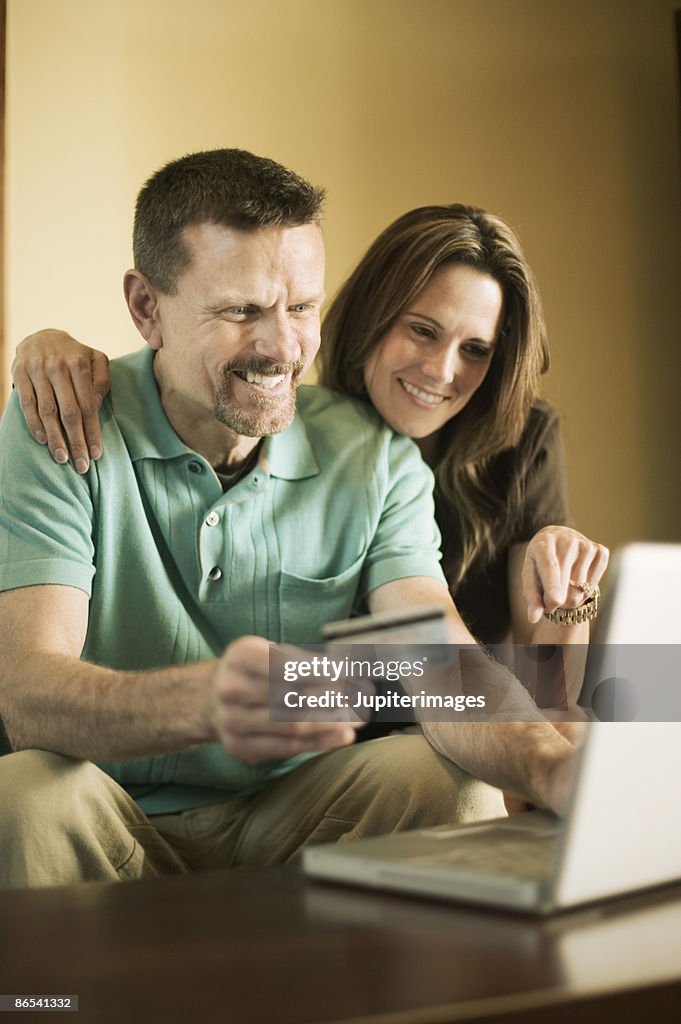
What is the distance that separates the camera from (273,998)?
547 millimetres

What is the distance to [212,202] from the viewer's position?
1.39m

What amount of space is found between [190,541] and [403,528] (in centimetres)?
27

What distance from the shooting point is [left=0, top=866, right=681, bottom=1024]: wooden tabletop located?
1.77ft

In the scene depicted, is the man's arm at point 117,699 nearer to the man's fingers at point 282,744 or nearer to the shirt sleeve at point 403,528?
the man's fingers at point 282,744

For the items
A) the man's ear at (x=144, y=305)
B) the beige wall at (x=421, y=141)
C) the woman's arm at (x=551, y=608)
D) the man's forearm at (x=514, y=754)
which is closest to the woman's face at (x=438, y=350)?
the woman's arm at (x=551, y=608)

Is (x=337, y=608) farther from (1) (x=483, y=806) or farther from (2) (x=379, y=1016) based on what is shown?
(2) (x=379, y=1016)

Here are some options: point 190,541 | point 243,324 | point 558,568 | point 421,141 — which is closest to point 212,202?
point 243,324

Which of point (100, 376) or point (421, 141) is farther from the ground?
point (421, 141)

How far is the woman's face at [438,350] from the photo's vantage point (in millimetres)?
1651

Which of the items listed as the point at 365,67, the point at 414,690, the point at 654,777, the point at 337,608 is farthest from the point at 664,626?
the point at 365,67

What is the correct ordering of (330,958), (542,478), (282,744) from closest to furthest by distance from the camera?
(330,958) < (282,744) < (542,478)

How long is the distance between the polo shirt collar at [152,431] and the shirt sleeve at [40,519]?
10 cm

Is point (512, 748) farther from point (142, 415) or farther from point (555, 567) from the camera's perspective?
point (142, 415)

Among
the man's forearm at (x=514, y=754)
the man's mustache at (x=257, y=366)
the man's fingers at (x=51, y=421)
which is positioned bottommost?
the man's forearm at (x=514, y=754)
